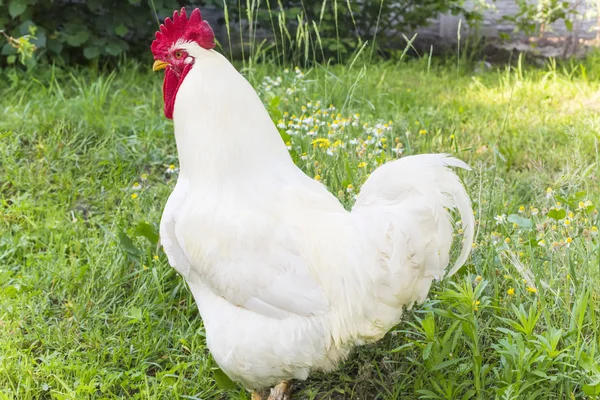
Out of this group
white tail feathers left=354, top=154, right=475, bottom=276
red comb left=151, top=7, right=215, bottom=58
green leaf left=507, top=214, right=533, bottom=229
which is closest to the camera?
white tail feathers left=354, top=154, right=475, bottom=276

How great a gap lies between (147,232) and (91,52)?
129 inches

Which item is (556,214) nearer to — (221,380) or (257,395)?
(257,395)

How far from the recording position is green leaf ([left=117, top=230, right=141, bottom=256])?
122 inches

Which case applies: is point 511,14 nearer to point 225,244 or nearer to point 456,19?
point 456,19

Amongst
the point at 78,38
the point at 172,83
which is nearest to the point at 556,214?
the point at 172,83

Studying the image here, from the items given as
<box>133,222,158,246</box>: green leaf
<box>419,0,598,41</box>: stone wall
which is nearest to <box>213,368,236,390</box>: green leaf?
<box>133,222,158,246</box>: green leaf

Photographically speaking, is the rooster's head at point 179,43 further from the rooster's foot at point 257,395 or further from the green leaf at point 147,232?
the rooster's foot at point 257,395

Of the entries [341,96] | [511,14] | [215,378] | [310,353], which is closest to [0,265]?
[215,378]

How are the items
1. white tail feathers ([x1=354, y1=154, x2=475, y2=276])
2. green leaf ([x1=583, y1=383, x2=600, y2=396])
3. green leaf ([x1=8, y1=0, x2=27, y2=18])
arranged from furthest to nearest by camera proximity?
green leaf ([x1=8, y1=0, x2=27, y2=18])
green leaf ([x1=583, y1=383, x2=600, y2=396])
white tail feathers ([x1=354, y1=154, x2=475, y2=276])

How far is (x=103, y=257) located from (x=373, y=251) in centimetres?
178

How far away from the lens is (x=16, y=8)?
5.21m

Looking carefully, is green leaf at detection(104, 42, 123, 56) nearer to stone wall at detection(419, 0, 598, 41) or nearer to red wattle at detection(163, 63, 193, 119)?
red wattle at detection(163, 63, 193, 119)

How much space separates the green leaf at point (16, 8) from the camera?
5164mm

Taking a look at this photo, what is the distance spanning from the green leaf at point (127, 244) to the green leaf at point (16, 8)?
9.91ft
